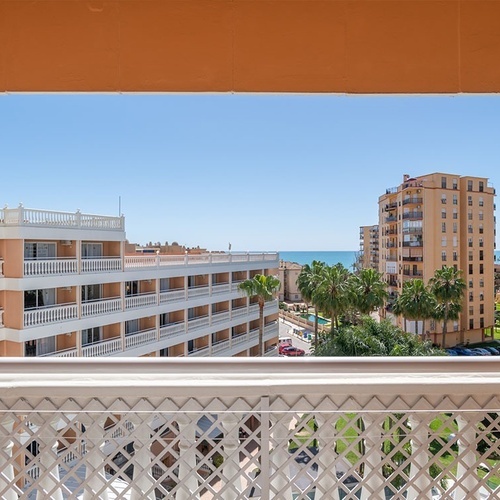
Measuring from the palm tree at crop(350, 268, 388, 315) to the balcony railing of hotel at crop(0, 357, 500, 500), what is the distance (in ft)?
45.0

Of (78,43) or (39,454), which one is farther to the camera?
(78,43)

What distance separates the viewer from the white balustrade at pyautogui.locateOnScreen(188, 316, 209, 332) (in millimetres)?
12469

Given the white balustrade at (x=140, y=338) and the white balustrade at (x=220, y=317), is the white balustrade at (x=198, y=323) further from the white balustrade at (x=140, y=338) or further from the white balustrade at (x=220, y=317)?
the white balustrade at (x=140, y=338)

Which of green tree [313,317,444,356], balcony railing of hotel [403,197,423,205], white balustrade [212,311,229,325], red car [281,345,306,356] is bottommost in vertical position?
red car [281,345,306,356]

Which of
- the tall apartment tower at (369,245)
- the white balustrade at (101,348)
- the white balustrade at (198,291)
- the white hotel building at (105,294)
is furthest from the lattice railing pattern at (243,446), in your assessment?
the tall apartment tower at (369,245)

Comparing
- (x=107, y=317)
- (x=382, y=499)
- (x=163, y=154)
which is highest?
(x=163, y=154)

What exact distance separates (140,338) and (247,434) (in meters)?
10.8

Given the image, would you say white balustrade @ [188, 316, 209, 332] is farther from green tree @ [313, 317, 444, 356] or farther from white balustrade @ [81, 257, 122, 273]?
green tree @ [313, 317, 444, 356]

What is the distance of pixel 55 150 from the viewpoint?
1602 cm

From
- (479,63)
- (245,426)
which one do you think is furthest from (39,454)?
(479,63)

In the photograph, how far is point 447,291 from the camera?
49.6 feet

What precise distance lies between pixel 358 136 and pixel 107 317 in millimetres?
18421

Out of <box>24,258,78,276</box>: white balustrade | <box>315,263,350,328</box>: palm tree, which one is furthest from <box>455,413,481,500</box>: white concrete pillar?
<box>315,263,350,328</box>: palm tree

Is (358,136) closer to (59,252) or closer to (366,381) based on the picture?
(59,252)
